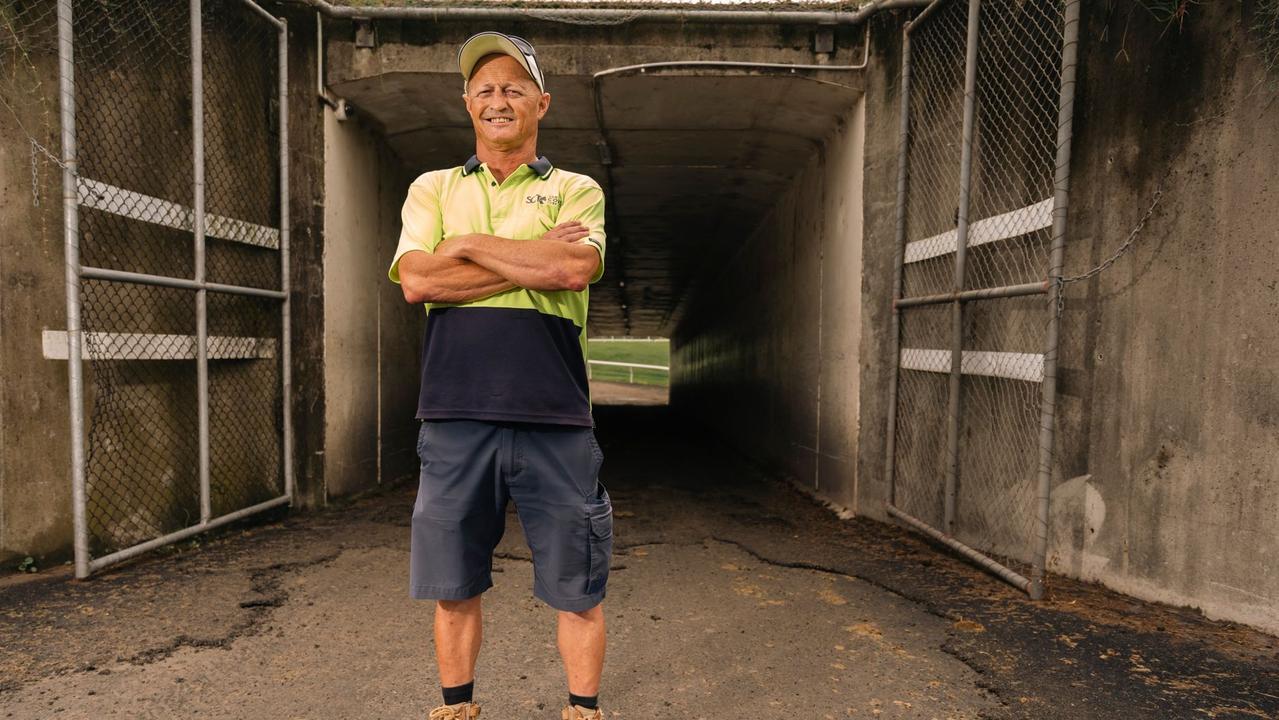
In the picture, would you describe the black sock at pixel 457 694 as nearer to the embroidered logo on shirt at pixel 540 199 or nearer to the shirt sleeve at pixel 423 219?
the shirt sleeve at pixel 423 219

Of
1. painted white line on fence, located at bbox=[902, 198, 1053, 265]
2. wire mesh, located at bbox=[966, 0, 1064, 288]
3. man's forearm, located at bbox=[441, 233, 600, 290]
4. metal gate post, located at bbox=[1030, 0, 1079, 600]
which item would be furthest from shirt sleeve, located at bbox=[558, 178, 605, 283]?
wire mesh, located at bbox=[966, 0, 1064, 288]

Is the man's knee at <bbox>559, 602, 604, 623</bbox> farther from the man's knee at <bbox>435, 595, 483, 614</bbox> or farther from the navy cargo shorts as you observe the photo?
the man's knee at <bbox>435, 595, 483, 614</bbox>

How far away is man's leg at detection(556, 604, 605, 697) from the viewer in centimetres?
201

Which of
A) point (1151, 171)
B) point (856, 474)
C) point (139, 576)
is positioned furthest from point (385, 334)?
point (1151, 171)

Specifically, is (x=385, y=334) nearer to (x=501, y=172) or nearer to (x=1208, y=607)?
(x=501, y=172)

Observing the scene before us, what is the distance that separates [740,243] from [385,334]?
19.7 feet

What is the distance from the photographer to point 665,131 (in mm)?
6492

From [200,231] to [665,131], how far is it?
12.8 ft

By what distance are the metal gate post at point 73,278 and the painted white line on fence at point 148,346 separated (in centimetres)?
20

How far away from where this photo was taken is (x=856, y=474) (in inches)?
210

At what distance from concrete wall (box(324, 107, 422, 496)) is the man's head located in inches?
147

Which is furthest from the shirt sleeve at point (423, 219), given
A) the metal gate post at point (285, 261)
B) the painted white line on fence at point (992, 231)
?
the metal gate post at point (285, 261)

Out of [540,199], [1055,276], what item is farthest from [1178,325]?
[540,199]

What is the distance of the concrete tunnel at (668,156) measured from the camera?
5.15 metres
